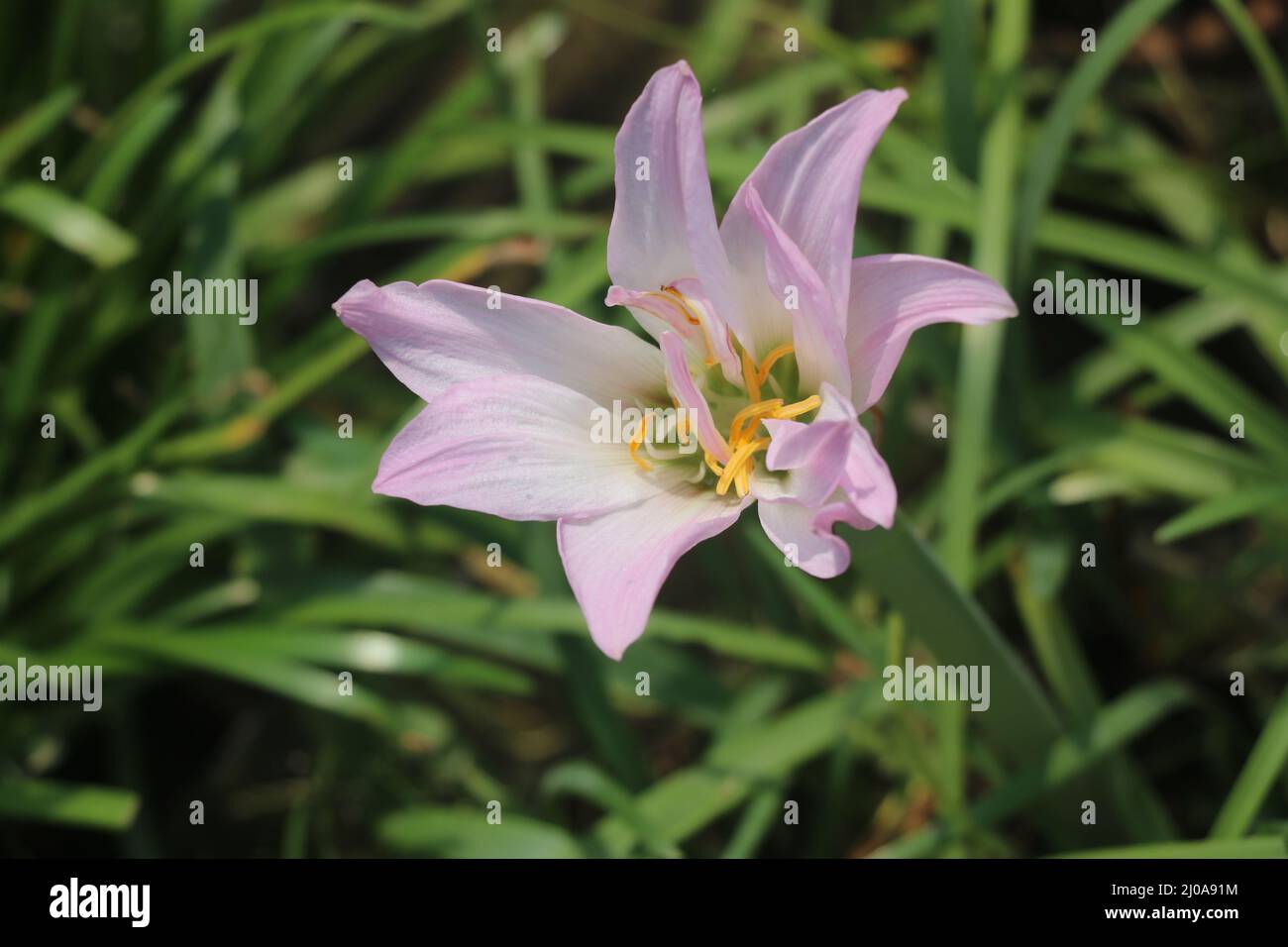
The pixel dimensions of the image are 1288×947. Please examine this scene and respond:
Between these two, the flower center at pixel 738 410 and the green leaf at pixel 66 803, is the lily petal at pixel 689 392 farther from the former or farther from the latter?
the green leaf at pixel 66 803

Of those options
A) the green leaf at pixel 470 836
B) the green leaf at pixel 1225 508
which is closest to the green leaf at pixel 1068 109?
the green leaf at pixel 1225 508

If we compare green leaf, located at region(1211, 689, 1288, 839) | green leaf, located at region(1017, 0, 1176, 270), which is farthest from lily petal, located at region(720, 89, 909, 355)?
green leaf, located at region(1211, 689, 1288, 839)

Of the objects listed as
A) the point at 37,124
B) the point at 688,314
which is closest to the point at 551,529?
the point at 688,314

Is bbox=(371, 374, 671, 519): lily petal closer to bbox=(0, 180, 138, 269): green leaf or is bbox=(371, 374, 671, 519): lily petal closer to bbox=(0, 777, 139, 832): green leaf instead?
bbox=(0, 777, 139, 832): green leaf

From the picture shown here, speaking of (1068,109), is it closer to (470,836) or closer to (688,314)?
(688,314)

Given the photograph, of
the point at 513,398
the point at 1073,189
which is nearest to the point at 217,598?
the point at 513,398

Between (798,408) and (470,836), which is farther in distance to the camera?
(470,836)
